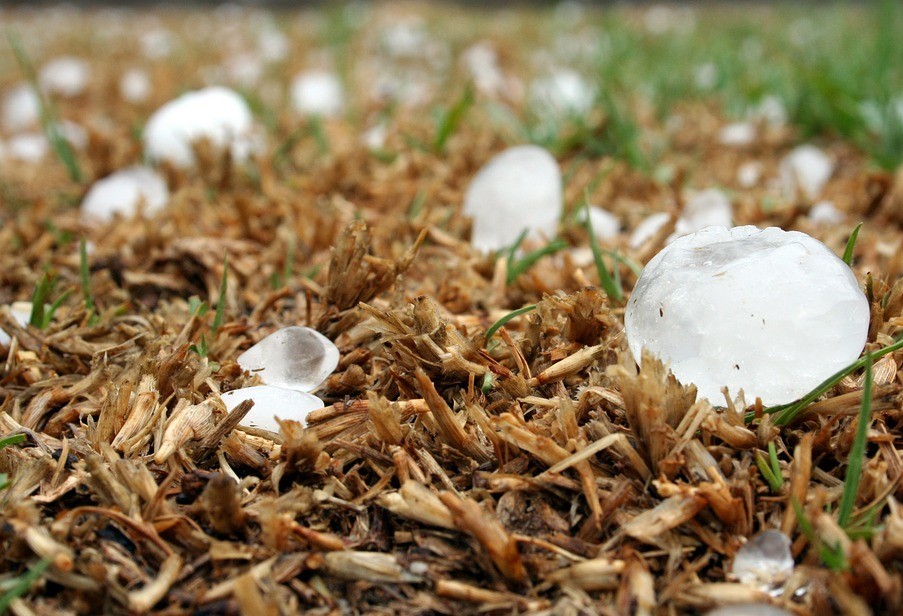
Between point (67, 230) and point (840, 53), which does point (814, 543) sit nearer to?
point (67, 230)

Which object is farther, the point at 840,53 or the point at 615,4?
the point at 615,4

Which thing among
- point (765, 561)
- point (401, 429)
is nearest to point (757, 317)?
point (765, 561)

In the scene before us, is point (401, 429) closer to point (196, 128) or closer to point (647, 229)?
point (647, 229)

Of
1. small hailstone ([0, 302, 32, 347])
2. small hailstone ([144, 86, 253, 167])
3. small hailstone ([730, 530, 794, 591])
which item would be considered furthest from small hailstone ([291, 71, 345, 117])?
small hailstone ([730, 530, 794, 591])

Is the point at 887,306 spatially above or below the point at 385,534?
above

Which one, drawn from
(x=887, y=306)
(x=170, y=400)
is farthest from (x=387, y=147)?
(x=887, y=306)

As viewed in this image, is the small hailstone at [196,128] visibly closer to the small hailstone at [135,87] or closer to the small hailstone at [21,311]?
the small hailstone at [21,311]
